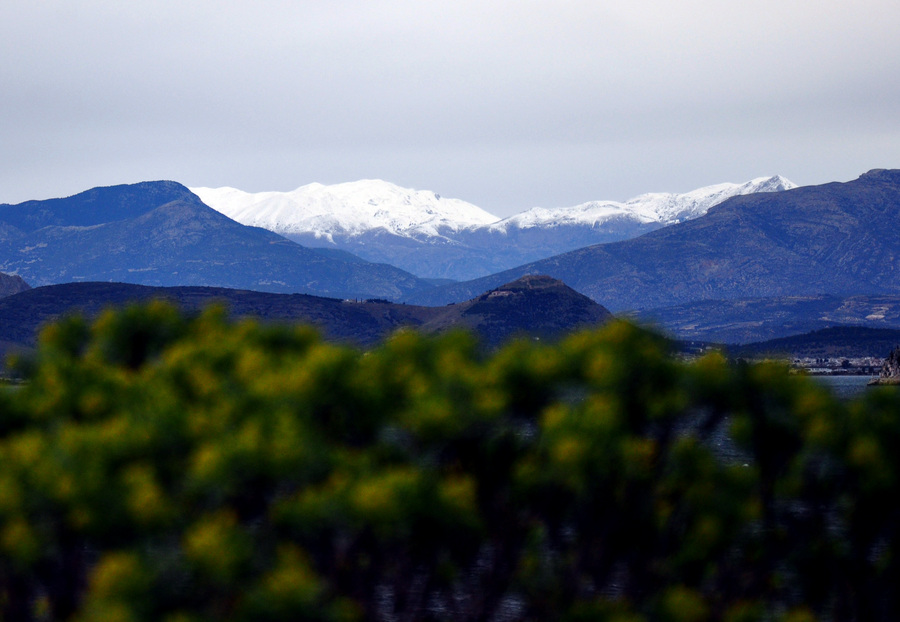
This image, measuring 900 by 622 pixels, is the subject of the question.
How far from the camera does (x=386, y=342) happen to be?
50.9 metres

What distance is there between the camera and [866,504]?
155 feet

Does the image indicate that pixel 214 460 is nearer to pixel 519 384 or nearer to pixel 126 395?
pixel 126 395

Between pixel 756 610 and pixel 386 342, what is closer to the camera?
pixel 756 610

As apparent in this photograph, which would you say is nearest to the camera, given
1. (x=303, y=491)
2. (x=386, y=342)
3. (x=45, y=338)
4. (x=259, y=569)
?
(x=259, y=569)

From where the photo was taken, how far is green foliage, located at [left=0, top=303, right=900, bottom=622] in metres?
38.2

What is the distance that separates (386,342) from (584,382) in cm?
961

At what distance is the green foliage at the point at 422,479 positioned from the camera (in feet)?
125

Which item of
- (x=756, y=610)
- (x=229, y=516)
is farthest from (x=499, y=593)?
(x=229, y=516)

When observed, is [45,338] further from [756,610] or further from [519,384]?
[756,610]

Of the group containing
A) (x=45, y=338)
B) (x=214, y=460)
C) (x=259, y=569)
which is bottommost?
(x=259, y=569)

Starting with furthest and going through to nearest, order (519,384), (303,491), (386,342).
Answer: (386,342)
(519,384)
(303,491)

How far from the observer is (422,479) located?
40.2m

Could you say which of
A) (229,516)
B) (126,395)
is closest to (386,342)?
(126,395)

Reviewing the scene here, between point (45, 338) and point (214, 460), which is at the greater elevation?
point (45, 338)
